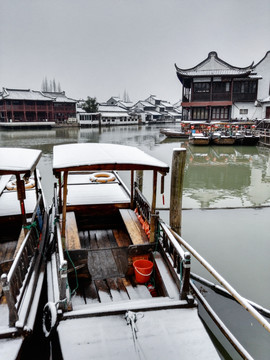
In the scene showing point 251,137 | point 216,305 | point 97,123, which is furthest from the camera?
point 97,123

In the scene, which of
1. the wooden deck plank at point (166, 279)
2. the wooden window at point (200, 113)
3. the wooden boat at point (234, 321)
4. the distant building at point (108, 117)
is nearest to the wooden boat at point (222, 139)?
the wooden window at point (200, 113)

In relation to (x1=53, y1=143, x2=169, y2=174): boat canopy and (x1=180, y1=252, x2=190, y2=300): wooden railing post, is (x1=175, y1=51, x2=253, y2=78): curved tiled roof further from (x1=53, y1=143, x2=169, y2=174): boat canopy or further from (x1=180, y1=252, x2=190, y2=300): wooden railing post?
(x1=180, y1=252, x2=190, y2=300): wooden railing post

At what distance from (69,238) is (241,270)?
12.7 feet

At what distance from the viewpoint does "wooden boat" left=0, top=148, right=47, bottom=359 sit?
3211 millimetres

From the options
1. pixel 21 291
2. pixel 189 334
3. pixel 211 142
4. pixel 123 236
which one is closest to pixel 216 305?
pixel 189 334

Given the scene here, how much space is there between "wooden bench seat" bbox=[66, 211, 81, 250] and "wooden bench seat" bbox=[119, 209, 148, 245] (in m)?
1.06

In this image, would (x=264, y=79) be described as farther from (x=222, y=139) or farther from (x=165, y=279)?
(x=165, y=279)

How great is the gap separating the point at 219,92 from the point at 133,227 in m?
36.5

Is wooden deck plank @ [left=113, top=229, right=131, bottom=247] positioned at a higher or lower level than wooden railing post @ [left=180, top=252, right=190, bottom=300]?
A: lower

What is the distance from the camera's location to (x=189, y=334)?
3424 millimetres

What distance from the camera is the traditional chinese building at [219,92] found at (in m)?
37.4

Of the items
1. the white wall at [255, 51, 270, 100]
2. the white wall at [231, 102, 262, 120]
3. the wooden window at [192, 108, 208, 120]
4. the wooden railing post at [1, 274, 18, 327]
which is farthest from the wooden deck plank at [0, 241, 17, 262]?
the white wall at [255, 51, 270, 100]

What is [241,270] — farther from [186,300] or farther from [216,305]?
[186,300]

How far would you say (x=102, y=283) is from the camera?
488cm
